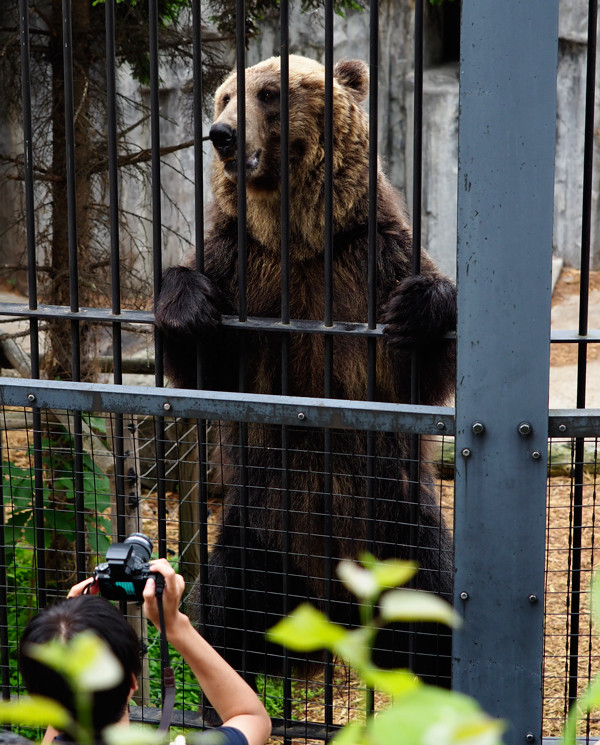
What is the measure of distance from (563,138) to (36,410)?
39.2 feet

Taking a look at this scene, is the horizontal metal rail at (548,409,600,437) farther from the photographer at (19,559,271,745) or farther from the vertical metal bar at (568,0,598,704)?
the photographer at (19,559,271,745)

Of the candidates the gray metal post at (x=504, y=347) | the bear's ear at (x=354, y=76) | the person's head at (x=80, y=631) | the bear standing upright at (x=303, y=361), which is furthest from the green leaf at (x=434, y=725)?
the bear's ear at (x=354, y=76)

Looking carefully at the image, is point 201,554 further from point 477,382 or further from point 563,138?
point 563,138

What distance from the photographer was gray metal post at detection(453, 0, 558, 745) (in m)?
2.26

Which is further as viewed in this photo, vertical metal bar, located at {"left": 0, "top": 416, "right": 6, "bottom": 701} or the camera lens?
vertical metal bar, located at {"left": 0, "top": 416, "right": 6, "bottom": 701}

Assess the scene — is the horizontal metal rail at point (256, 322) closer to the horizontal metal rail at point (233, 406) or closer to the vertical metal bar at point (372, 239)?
the vertical metal bar at point (372, 239)

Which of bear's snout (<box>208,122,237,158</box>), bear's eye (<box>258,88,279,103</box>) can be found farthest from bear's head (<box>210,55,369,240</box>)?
bear's snout (<box>208,122,237,158</box>)

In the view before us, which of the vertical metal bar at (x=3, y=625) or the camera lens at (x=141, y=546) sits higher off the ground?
the camera lens at (x=141, y=546)

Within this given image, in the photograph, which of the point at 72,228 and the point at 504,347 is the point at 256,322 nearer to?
the point at 72,228

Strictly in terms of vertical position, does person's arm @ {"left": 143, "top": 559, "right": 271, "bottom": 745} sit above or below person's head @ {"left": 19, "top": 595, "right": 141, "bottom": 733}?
below

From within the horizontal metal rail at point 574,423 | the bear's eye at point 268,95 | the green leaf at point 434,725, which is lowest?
the horizontal metal rail at point 574,423

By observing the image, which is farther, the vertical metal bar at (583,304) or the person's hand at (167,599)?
the vertical metal bar at (583,304)

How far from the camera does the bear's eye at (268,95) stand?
12.4 ft

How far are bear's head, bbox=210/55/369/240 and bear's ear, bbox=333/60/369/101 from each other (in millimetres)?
17
